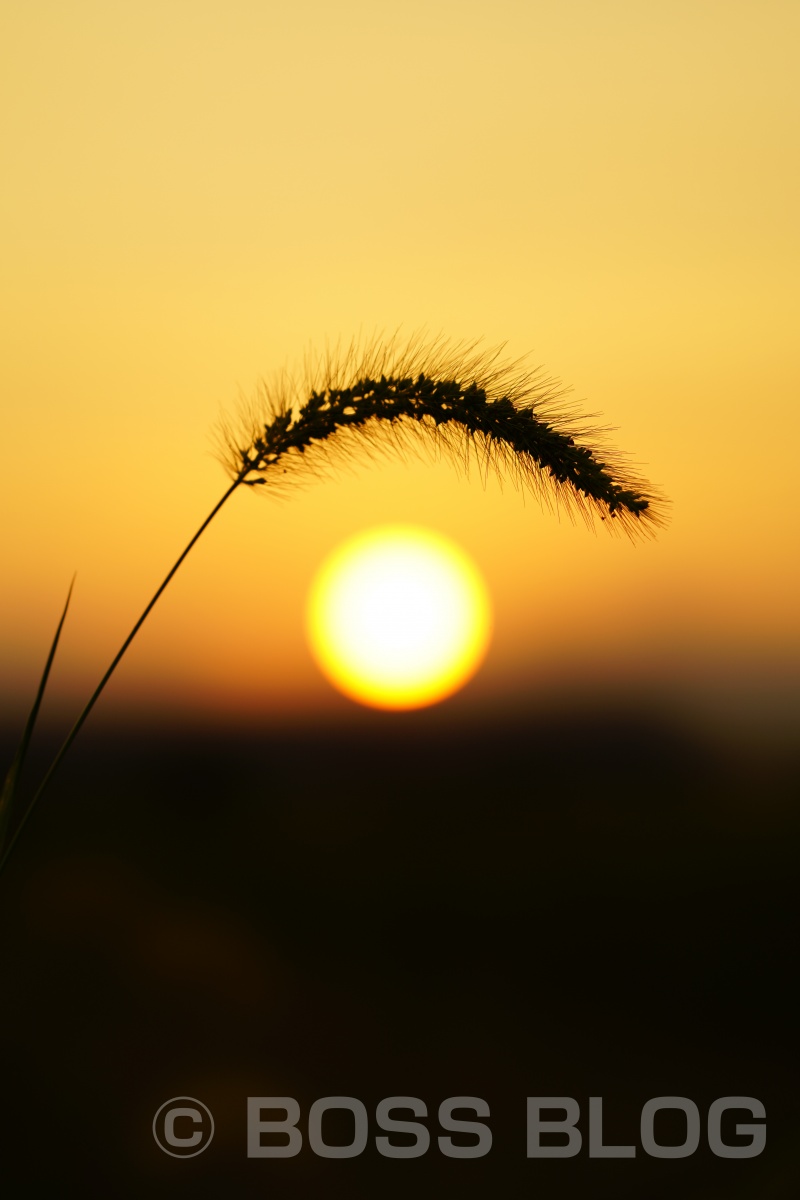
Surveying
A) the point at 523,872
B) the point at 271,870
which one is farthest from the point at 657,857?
the point at 271,870

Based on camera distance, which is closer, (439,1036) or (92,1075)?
(92,1075)

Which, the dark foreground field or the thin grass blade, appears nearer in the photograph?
the thin grass blade

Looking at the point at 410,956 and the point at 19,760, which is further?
the point at 410,956

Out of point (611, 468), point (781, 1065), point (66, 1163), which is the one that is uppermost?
point (611, 468)

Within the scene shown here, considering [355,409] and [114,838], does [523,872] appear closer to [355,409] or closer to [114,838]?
[114,838]

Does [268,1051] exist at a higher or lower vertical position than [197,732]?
lower

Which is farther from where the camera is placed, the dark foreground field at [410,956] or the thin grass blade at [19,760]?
the dark foreground field at [410,956]

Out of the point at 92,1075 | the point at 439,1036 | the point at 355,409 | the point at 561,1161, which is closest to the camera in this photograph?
the point at 355,409

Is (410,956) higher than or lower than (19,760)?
higher
